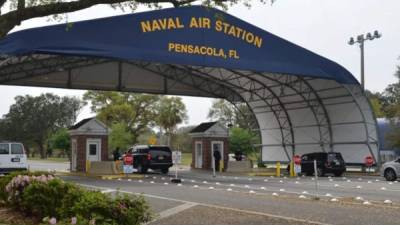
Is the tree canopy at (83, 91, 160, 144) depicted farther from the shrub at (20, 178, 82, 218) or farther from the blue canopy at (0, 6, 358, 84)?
the shrub at (20, 178, 82, 218)

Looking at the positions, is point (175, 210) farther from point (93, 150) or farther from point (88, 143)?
point (93, 150)

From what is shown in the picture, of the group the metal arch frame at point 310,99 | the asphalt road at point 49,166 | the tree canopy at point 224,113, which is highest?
the tree canopy at point 224,113

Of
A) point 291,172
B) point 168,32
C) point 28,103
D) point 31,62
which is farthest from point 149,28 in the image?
point 28,103

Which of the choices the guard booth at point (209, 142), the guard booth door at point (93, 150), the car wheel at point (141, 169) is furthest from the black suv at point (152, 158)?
the guard booth at point (209, 142)

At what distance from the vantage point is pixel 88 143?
3538 cm

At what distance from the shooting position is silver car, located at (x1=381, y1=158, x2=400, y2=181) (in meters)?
28.4

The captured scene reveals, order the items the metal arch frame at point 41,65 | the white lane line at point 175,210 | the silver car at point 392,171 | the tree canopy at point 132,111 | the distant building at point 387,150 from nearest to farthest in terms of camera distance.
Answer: the white lane line at point 175,210
the silver car at point 392,171
the metal arch frame at point 41,65
the distant building at point 387,150
the tree canopy at point 132,111

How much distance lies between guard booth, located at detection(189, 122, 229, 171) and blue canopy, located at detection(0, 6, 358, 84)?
36.4ft

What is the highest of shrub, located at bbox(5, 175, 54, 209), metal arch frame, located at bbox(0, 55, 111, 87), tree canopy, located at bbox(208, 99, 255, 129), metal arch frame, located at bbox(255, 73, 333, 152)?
tree canopy, located at bbox(208, 99, 255, 129)

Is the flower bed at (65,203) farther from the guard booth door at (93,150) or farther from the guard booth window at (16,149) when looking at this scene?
the guard booth door at (93,150)

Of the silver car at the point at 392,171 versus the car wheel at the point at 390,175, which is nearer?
the silver car at the point at 392,171

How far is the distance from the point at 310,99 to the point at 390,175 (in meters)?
10.4

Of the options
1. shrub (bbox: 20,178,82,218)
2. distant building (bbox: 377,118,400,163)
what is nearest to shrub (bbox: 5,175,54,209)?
shrub (bbox: 20,178,82,218)

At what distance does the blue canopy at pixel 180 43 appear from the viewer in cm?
2384
